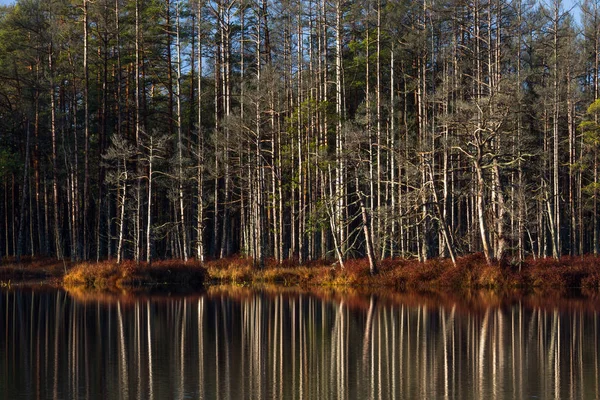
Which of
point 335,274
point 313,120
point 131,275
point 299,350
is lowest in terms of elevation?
point 299,350

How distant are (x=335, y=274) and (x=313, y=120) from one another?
11700 millimetres

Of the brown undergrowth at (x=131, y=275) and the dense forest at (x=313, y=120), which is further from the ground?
the dense forest at (x=313, y=120)

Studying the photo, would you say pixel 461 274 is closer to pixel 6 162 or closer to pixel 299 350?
pixel 299 350

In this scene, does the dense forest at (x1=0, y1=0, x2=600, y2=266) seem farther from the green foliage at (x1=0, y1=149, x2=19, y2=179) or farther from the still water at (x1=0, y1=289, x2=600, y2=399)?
the still water at (x1=0, y1=289, x2=600, y2=399)

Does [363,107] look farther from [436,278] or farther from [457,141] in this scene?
[436,278]

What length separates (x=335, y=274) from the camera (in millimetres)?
38688

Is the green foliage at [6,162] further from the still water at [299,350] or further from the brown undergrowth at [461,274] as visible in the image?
the still water at [299,350]

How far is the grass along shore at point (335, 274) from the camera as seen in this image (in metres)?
35.6

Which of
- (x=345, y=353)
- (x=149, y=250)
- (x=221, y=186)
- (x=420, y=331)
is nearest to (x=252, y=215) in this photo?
(x=149, y=250)

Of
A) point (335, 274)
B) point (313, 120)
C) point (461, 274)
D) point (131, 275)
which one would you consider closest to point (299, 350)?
point (461, 274)

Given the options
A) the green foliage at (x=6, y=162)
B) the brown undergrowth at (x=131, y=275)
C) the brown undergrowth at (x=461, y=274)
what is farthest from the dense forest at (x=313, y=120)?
the brown undergrowth at (x=131, y=275)

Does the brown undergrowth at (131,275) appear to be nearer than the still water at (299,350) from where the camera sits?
No

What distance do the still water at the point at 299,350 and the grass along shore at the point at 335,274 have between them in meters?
5.75

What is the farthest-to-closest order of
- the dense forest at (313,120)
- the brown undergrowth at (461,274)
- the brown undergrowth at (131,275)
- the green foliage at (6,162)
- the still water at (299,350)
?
the green foliage at (6,162), the dense forest at (313,120), the brown undergrowth at (131,275), the brown undergrowth at (461,274), the still water at (299,350)
